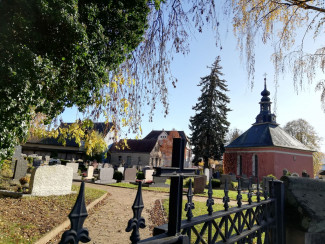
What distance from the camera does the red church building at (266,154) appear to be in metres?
28.2

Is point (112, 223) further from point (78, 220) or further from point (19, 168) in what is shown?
point (19, 168)

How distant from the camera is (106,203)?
935cm

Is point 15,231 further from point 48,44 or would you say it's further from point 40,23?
point 40,23

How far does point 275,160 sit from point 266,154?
Answer: 1.28m

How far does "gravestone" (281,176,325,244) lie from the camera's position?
2900 mm

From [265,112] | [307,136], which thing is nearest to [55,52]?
[265,112]

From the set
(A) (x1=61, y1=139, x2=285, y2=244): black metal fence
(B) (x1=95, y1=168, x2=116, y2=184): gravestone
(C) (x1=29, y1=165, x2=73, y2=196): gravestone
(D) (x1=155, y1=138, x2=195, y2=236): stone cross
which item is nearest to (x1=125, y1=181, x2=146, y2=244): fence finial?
(A) (x1=61, y1=139, x2=285, y2=244): black metal fence

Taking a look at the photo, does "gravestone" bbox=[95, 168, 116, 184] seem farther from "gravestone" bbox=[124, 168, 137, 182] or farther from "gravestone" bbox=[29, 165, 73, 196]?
"gravestone" bbox=[29, 165, 73, 196]

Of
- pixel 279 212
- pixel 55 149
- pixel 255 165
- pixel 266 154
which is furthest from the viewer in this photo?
pixel 55 149

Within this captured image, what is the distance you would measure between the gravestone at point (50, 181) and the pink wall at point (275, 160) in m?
25.4

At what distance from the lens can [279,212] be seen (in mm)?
3174

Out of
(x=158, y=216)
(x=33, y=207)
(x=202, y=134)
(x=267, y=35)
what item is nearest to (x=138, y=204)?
(x=267, y=35)

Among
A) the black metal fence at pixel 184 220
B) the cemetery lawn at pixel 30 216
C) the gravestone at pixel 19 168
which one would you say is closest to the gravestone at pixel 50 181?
the cemetery lawn at pixel 30 216

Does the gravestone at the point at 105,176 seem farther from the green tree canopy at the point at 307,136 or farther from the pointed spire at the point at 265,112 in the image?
the green tree canopy at the point at 307,136
